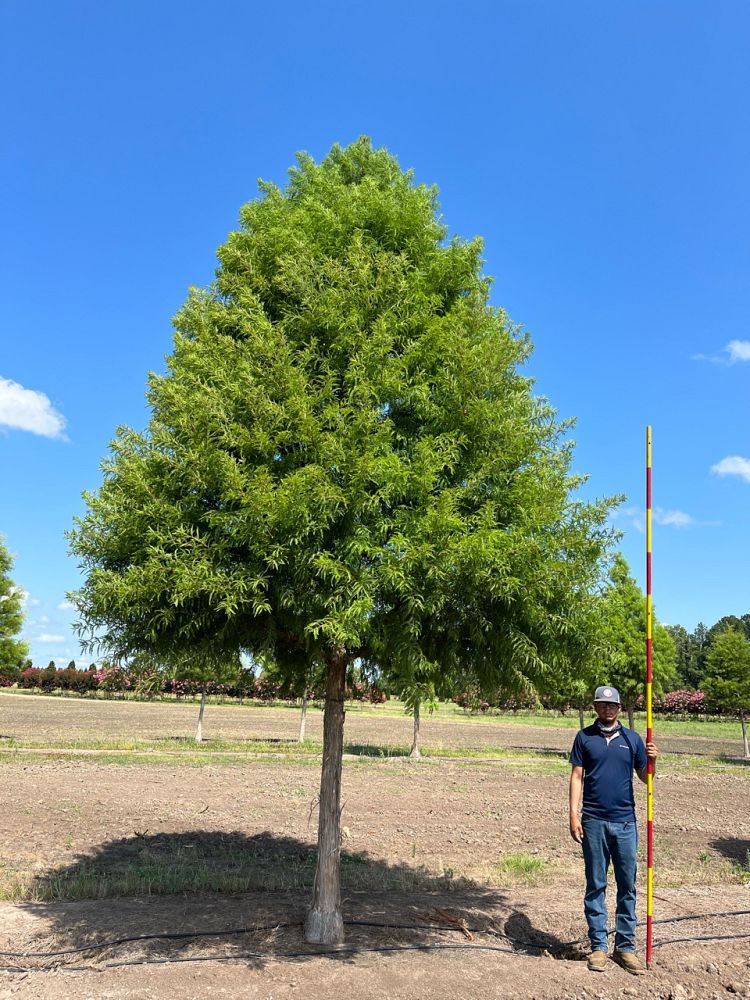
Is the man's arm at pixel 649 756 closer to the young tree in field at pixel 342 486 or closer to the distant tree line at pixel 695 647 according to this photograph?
the young tree in field at pixel 342 486

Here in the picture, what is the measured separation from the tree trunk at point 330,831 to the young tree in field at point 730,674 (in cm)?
3245

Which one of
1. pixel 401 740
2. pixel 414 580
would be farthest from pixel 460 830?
pixel 401 740

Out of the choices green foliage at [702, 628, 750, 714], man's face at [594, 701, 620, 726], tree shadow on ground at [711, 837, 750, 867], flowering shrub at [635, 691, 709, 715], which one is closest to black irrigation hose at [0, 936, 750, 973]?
man's face at [594, 701, 620, 726]

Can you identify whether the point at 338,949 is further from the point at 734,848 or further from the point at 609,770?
the point at 734,848

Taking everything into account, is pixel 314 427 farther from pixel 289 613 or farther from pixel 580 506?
pixel 580 506

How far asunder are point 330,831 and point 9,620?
29.6m

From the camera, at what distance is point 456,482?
723 cm

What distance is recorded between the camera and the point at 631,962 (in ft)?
22.3

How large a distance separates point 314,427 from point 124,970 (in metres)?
5.19

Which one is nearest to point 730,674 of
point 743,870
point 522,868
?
point 743,870

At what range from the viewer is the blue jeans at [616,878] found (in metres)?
6.96

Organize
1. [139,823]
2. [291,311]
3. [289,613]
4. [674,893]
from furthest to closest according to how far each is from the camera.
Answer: [139,823], [674,893], [291,311], [289,613]

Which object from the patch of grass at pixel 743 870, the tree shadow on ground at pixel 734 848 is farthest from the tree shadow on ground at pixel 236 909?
the tree shadow on ground at pixel 734 848

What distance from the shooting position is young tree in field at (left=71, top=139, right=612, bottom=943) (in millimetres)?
6309
